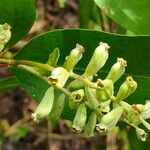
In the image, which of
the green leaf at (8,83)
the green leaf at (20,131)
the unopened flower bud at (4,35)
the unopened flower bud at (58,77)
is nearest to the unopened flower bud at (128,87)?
the unopened flower bud at (58,77)

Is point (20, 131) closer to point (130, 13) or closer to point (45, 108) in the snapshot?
point (130, 13)

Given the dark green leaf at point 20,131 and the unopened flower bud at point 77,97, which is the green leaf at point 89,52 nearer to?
the unopened flower bud at point 77,97

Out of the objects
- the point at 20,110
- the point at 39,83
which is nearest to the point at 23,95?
the point at 20,110

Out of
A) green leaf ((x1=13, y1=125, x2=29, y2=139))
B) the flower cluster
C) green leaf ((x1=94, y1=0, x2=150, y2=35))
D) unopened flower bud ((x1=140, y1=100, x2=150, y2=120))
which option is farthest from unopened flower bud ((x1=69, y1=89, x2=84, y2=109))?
green leaf ((x1=13, y1=125, x2=29, y2=139))

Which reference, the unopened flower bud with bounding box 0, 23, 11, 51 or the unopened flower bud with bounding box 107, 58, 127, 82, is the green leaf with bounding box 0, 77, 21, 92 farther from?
the unopened flower bud with bounding box 107, 58, 127, 82

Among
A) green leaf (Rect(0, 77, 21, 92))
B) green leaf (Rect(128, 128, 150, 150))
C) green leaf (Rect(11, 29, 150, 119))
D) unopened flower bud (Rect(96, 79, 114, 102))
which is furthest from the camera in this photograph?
green leaf (Rect(128, 128, 150, 150))

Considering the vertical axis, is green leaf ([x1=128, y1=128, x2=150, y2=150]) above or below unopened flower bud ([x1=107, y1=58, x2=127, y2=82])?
below
